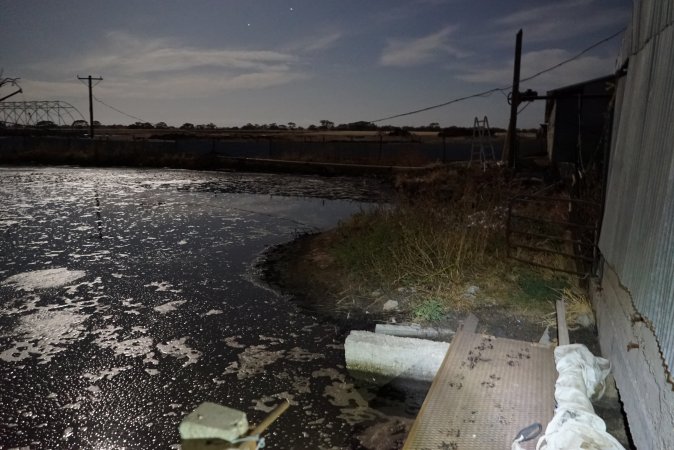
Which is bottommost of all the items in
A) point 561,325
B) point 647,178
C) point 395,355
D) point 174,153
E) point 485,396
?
point 395,355

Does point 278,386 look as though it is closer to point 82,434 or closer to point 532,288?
point 82,434

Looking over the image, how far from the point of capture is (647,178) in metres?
3.74

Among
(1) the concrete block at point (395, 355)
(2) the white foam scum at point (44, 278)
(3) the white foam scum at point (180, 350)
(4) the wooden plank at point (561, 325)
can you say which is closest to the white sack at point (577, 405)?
(4) the wooden plank at point (561, 325)

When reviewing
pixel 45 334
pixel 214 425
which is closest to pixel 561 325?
pixel 214 425

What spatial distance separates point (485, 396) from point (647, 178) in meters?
2.19

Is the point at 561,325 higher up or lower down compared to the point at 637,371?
lower down

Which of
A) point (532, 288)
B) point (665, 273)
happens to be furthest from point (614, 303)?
point (532, 288)

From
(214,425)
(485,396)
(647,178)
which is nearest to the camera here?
(214,425)

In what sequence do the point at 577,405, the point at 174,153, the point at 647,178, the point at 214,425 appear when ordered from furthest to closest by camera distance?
the point at 174,153 → the point at 647,178 → the point at 577,405 → the point at 214,425

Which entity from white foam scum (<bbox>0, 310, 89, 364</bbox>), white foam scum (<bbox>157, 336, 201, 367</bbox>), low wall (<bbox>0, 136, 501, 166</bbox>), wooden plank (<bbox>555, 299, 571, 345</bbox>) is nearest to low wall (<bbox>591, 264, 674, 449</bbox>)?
wooden plank (<bbox>555, 299, 571, 345</bbox>)

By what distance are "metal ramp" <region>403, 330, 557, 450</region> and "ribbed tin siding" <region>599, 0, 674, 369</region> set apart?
1094 millimetres

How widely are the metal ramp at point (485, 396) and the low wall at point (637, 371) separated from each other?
54 centimetres

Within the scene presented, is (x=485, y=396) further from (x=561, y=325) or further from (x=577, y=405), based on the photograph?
(x=561, y=325)

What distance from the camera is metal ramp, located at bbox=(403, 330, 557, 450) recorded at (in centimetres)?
346
